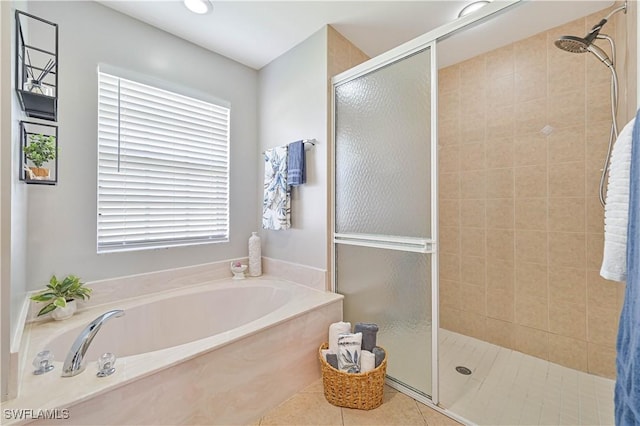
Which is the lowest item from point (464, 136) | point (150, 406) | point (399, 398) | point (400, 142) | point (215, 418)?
point (399, 398)

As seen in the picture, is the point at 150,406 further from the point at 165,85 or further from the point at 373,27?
the point at 373,27

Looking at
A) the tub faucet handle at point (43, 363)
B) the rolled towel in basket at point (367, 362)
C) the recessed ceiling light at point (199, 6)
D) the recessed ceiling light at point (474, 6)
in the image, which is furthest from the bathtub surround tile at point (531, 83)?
the tub faucet handle at point (43, 363)

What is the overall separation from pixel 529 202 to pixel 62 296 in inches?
129

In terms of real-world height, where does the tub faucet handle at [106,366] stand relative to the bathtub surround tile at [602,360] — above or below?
above

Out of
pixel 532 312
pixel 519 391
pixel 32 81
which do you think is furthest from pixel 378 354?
pixel 32 81

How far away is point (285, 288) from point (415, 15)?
222cm

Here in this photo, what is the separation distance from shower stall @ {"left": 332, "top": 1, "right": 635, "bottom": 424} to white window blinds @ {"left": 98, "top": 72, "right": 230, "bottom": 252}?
43.0 inches

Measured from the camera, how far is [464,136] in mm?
2496

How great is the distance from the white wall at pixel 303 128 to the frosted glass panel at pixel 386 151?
14 centimetres

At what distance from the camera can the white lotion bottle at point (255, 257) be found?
8.05 ft

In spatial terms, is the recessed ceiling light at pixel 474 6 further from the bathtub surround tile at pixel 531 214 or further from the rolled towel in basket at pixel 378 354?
the rolled towel in basket at pixel 378 354

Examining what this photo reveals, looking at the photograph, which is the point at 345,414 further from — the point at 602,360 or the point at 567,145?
the point at 567,145

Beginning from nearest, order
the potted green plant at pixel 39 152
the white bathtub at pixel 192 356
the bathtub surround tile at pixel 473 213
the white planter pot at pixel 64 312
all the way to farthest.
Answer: the white bathtub at pixel 192 356, the potted green plant at pixel 39 152, the white planter pot at pixel 64 312, the bathtub surround tile at pixel 473 213

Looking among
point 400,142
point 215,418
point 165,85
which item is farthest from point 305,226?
point 165,85
